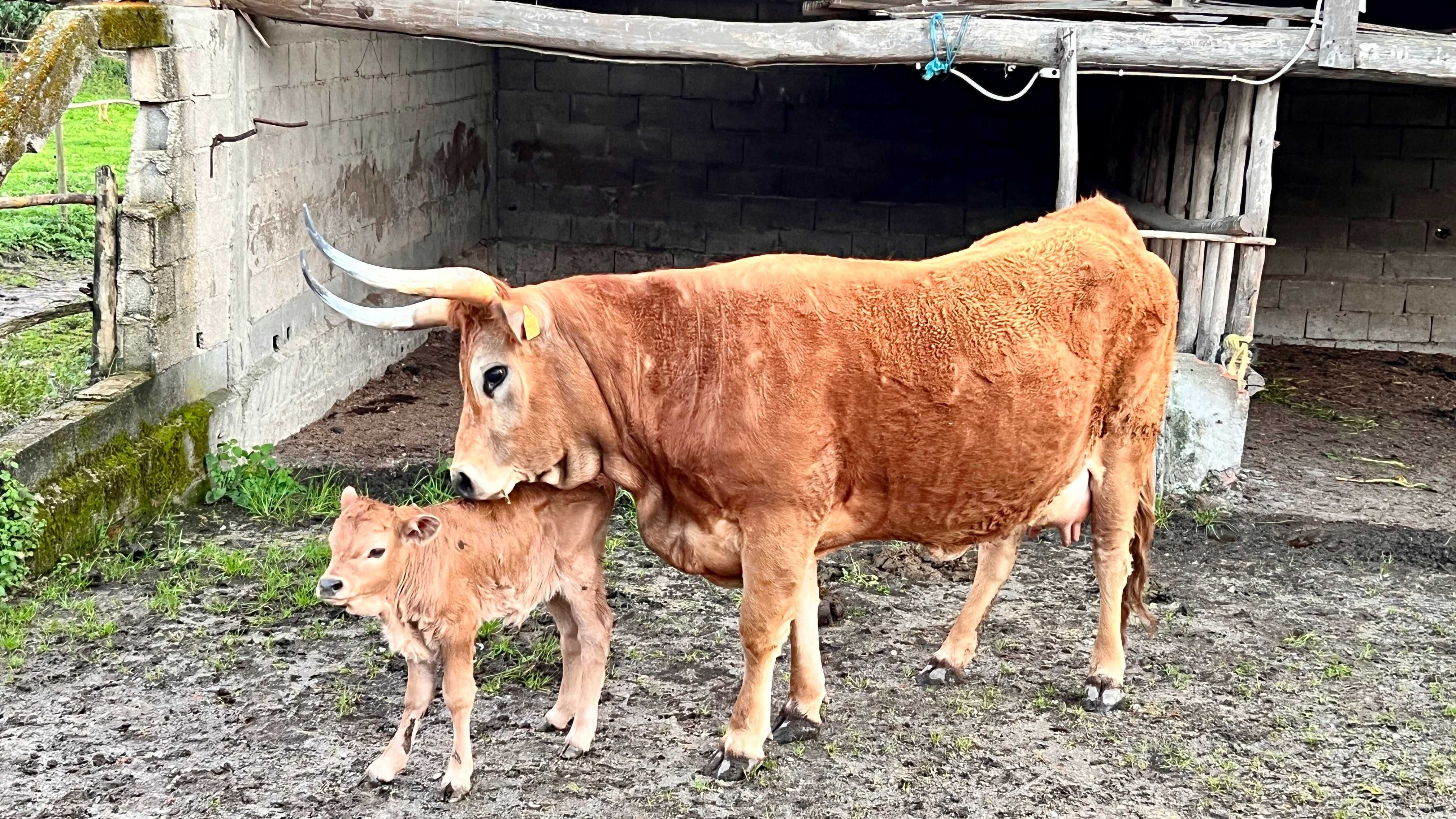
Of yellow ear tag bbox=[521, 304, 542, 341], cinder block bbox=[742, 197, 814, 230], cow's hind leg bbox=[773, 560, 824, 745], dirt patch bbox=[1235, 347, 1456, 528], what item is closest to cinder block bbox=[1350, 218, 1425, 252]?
dirt patch bbox=[1235, 347, 1456, 528]

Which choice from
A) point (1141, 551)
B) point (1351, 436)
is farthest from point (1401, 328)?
point (1141, 551)

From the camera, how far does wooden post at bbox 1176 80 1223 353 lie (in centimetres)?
753

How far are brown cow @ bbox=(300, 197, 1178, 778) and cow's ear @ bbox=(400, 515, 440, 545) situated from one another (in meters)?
0.15

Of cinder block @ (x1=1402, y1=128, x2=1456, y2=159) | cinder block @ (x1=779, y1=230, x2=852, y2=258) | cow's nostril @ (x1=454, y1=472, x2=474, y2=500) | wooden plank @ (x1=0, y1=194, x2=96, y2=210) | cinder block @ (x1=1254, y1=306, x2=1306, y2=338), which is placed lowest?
cinder block @ (x1=1254, y1=306, x2=1306, y2=338)

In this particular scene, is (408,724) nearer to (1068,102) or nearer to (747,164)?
(1068,102)

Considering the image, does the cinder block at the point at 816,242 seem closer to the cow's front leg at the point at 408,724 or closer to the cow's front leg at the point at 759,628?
the cow's front leg at the point at 759,628

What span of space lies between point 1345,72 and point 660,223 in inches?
226

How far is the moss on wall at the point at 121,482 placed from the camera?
6121 millimetres

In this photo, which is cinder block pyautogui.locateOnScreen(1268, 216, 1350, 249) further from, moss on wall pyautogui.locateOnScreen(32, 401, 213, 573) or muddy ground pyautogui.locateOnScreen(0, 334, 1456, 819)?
moss on wall pyautogui.locateOnScreen(32, 401, 213, 573)

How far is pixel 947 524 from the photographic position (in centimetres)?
495

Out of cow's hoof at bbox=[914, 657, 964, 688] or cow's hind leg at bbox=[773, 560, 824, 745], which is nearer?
cow's hind leg at bbox=[773, 560, 824, 745]

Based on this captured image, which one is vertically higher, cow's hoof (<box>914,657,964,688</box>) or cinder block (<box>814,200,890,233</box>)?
cinder block (<box>814,200,890,233</box>)

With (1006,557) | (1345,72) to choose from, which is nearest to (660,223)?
(1345,72)

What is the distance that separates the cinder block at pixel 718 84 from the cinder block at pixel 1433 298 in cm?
519
